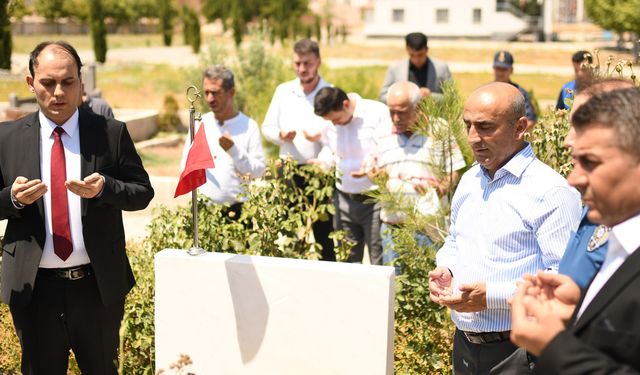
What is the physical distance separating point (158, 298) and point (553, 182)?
62.0 inches

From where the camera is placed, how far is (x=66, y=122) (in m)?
3.27

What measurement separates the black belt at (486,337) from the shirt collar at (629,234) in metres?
1.08

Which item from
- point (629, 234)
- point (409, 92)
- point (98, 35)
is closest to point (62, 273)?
point (629, 234)

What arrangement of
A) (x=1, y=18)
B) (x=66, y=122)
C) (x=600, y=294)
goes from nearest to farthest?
(x=600, y=294)
(x=66, y=122)
(x=1, y=18)

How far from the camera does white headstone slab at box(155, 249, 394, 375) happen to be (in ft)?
9.91

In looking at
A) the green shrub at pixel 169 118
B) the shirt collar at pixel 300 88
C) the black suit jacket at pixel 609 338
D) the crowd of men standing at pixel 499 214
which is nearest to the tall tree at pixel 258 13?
the green shrub at pixel 169 118

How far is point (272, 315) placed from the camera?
10.2 ft

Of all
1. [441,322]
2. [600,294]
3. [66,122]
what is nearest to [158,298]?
Answer: [66,122]

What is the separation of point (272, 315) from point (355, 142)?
2.46 meters

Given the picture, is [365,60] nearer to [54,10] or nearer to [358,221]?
[358,221]

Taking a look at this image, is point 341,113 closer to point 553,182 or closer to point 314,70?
point 314,70

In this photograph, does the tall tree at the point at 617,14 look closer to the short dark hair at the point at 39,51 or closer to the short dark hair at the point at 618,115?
the short dark hair at the point at 39,51

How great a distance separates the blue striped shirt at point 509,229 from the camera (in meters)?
2.68

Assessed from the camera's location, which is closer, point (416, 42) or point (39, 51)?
point (39, 51)
